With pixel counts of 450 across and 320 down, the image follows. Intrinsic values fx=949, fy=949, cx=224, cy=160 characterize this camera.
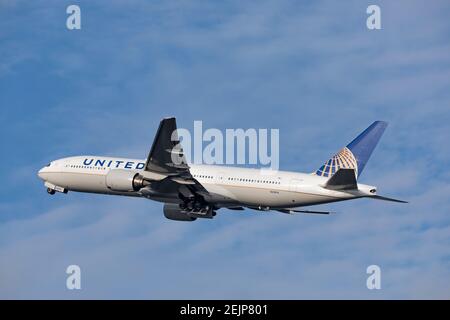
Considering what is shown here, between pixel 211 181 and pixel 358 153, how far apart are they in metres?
9.57

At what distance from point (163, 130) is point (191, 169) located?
6811mm

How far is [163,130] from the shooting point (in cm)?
5484

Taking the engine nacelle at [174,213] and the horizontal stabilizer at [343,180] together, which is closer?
the horizontal stabilizer at [343,180]

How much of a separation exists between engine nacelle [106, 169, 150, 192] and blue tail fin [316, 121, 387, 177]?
11208 mm

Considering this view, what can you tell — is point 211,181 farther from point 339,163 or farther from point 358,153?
point 358,153

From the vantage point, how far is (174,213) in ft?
208

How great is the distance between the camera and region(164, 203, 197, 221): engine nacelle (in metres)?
62.9

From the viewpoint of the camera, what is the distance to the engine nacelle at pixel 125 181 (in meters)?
58.1

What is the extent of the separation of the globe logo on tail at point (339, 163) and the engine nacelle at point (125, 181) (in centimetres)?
1112

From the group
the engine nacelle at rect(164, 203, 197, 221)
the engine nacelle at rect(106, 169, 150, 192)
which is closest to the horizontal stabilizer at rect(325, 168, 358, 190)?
the engine nacelle at rect(164, 203, 197, 221)

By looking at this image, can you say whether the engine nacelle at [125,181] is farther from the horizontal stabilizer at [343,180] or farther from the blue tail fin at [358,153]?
the horizontal stabilizer at [343,180]

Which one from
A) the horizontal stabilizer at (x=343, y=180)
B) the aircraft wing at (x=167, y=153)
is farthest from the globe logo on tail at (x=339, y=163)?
the aircraft wing at (x=167, y=153)

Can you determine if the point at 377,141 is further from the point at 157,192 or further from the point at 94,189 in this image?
the point at 94,189
